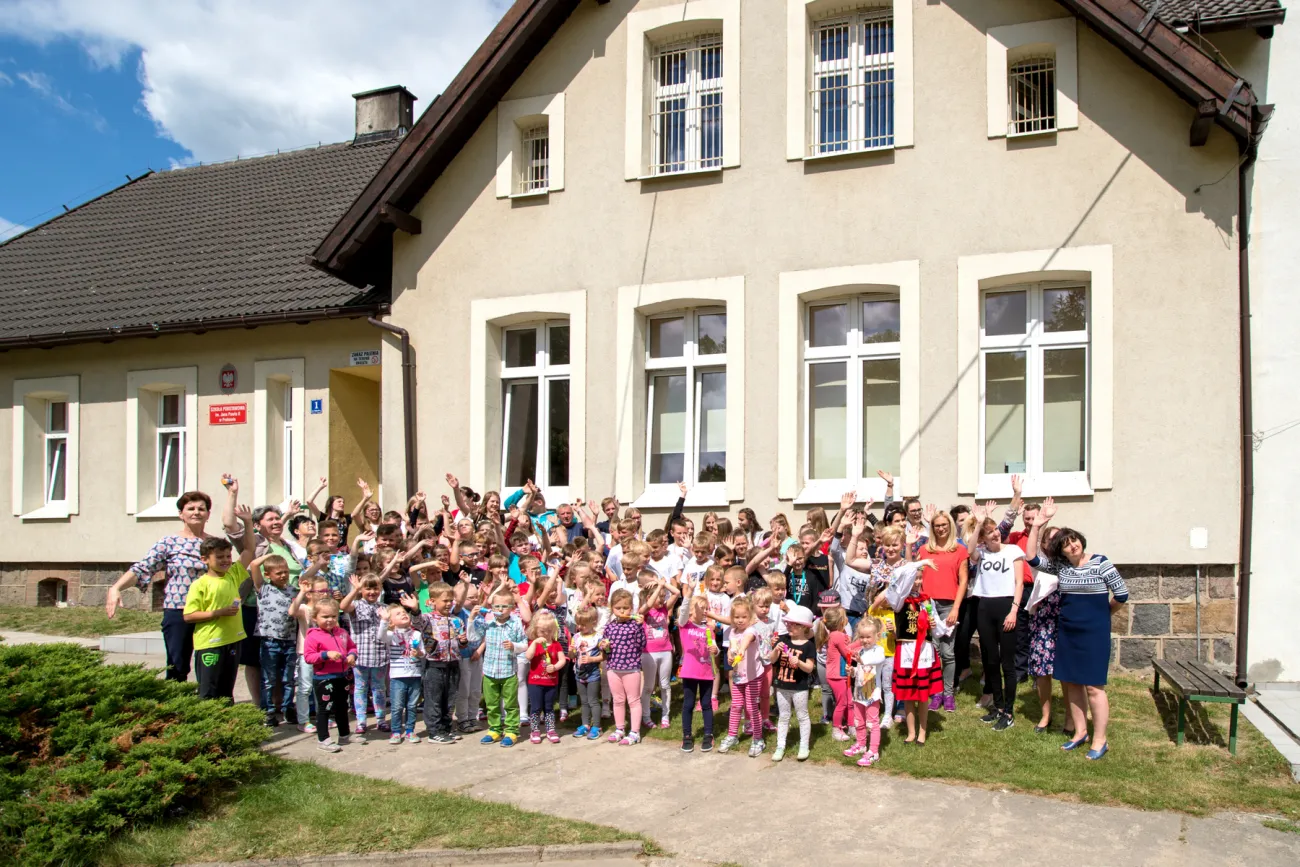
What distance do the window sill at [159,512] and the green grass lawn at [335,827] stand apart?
32.0 feet

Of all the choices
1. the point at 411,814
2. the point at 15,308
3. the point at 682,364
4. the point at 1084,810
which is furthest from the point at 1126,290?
the point at 15,308

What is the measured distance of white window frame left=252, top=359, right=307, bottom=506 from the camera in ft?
50.0

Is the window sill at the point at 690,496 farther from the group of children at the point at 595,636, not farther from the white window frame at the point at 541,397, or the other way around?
the group of children at the point at 595,636

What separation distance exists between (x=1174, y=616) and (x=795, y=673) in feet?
14.5

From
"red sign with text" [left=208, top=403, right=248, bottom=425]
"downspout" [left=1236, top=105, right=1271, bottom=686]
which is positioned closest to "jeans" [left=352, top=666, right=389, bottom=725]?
"downspout" [left=1236, top=105, right=1271, bottom=686]

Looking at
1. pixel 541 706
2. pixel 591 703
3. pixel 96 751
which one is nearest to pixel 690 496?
pixel 591 703

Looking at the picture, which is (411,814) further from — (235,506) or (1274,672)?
(1274,672)

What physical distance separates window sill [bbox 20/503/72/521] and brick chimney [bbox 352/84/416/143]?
311 inches

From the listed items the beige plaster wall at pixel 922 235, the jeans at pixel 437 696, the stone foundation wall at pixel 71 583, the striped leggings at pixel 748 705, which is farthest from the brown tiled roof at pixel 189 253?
the striped leggings at pixel 748 705

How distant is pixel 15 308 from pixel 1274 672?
698 inches

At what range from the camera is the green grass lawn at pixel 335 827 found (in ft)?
20.6

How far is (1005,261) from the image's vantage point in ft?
35.3

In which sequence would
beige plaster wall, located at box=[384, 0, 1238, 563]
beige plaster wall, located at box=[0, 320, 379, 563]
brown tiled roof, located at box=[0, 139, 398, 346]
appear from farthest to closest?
brown tiled roof, located at box=[0, 139, 398, 346] < beige plaster wall, located at box=[0, 320, 379, 563] < beige plaster wall, located at box=[384, 0, 1238, 563]

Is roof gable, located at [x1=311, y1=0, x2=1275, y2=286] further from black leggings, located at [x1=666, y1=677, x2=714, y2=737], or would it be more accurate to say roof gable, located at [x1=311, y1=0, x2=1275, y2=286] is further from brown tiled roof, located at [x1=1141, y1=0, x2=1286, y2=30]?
black leggings, located at [x1=666, y1=677, x2=714, y2=737]
